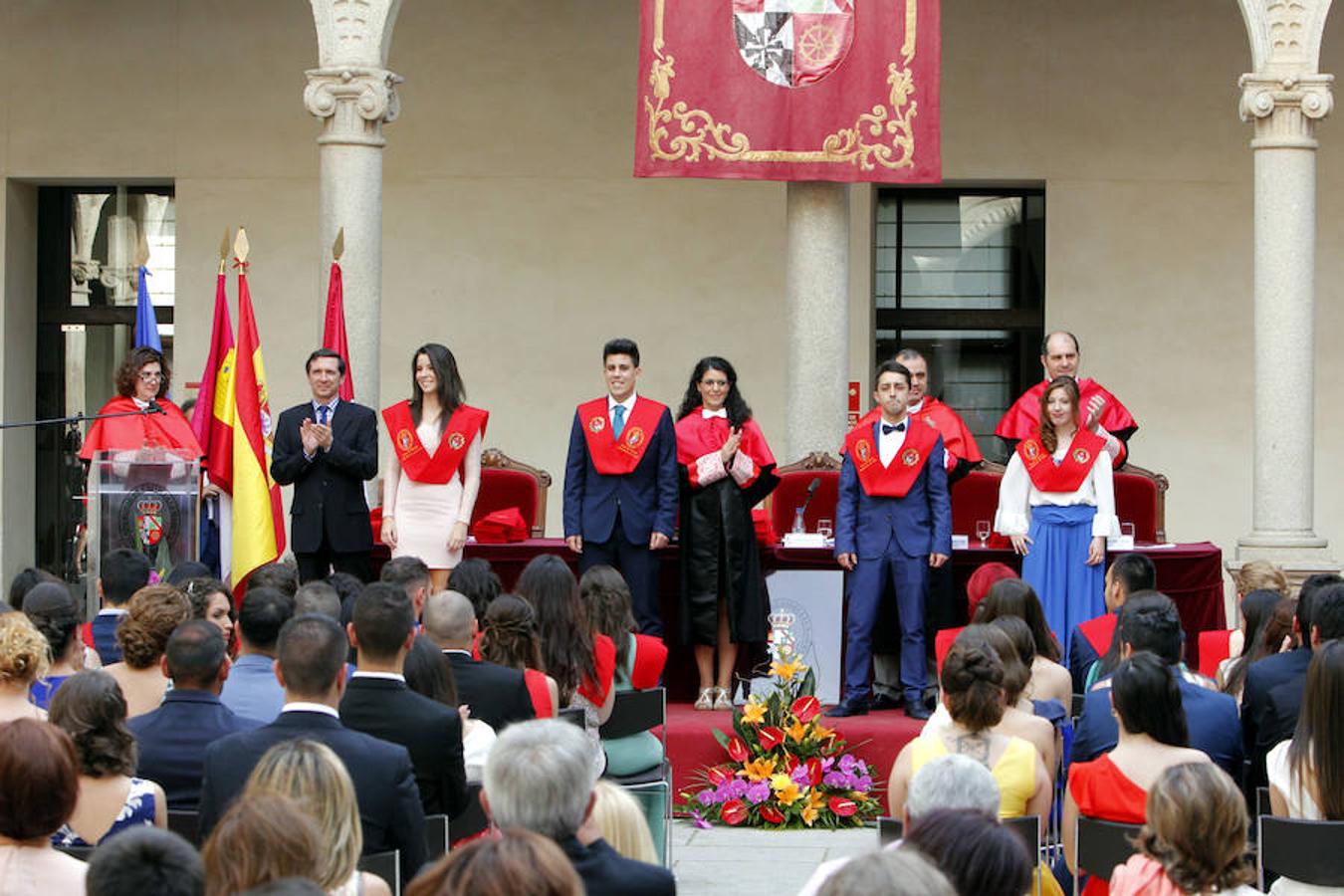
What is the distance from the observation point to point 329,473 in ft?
33.0

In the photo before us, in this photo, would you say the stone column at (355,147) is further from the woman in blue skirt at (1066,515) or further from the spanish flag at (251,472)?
the woman in blue skirt at (1066,515)

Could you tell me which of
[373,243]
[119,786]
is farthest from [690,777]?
[119,786]

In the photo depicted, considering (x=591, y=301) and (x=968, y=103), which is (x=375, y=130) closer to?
(x=591, y=301)

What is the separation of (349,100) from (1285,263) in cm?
527

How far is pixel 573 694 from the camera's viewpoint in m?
7.17

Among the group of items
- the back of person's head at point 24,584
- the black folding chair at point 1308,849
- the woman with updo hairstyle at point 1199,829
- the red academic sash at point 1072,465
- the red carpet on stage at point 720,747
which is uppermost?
the red academic sash at point 1072,465

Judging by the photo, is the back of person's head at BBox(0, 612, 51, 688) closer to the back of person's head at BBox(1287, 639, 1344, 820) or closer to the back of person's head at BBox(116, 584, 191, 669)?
the back of person's head at BBox(116, 584, 191, 669)

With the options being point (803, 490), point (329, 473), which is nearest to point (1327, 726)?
point (329, 473)

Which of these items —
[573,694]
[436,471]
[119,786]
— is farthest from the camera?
[436,471]

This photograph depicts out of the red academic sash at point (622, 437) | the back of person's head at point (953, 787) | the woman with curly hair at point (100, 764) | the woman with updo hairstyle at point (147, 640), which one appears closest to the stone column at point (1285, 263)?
the red academic sash at point (622, 437)

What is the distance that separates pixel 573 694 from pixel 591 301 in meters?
8.01

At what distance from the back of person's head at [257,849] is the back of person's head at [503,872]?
391 mm

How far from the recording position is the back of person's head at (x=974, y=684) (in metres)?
5.61

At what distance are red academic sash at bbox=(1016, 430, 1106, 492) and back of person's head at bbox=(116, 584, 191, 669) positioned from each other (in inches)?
190
